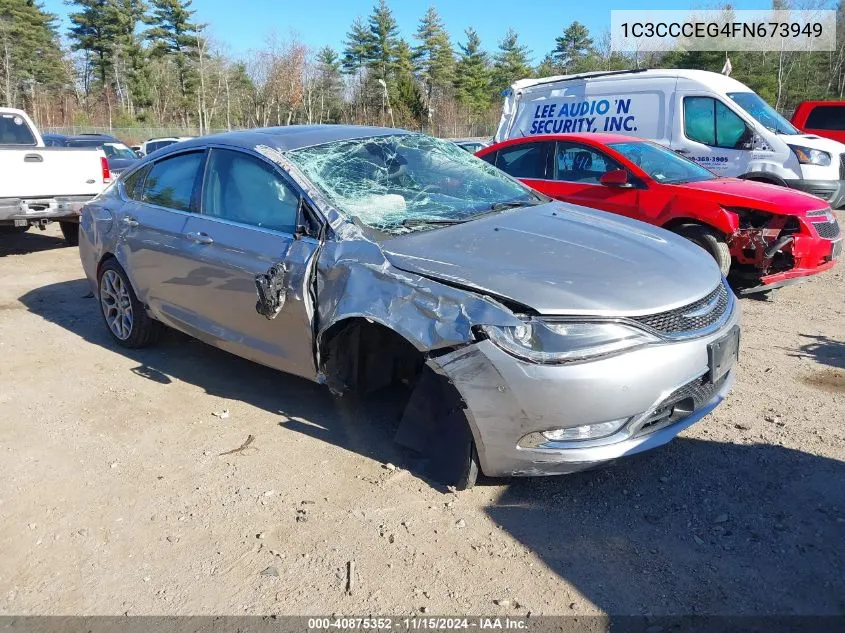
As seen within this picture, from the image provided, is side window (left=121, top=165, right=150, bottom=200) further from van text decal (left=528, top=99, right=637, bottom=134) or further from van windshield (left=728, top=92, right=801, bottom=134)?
van windshield (left=728, top=92, right=801, bottom=134)

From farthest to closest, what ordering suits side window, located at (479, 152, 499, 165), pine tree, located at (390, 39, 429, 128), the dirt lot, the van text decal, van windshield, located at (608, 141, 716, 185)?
pine tree, located at (390, 39, 429, 128) < the van text decal < side window, located at (479, 152, 499, 165) < van windshield, located at (608, 141, 716, 185) < the dirt lot

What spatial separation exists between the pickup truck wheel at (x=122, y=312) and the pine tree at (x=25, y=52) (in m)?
54.4

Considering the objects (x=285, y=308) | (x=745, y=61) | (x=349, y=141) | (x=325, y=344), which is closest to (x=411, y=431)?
(x=325, y=344)

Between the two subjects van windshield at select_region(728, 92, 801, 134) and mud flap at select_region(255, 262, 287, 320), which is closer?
mud flap at select_region(255, 262, 287, 320)

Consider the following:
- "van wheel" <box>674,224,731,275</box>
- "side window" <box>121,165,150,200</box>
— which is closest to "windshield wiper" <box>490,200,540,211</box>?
"van wheel" <box>674,224,731,275</box>

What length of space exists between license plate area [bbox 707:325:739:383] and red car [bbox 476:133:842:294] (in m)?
2.80

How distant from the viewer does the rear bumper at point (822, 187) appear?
358 inches

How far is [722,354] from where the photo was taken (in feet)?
10.3

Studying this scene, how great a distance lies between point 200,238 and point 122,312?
1532mm

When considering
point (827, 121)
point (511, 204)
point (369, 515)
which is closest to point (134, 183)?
point (511, 204)

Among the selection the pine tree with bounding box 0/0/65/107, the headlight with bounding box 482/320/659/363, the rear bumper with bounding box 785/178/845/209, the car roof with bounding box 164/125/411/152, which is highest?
the pine tree with bounding box 0/0/65/107

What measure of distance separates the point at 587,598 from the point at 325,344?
1.81 meters

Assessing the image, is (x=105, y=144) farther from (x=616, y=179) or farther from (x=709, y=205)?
(x=709, y=205)

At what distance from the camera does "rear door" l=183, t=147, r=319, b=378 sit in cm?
364
